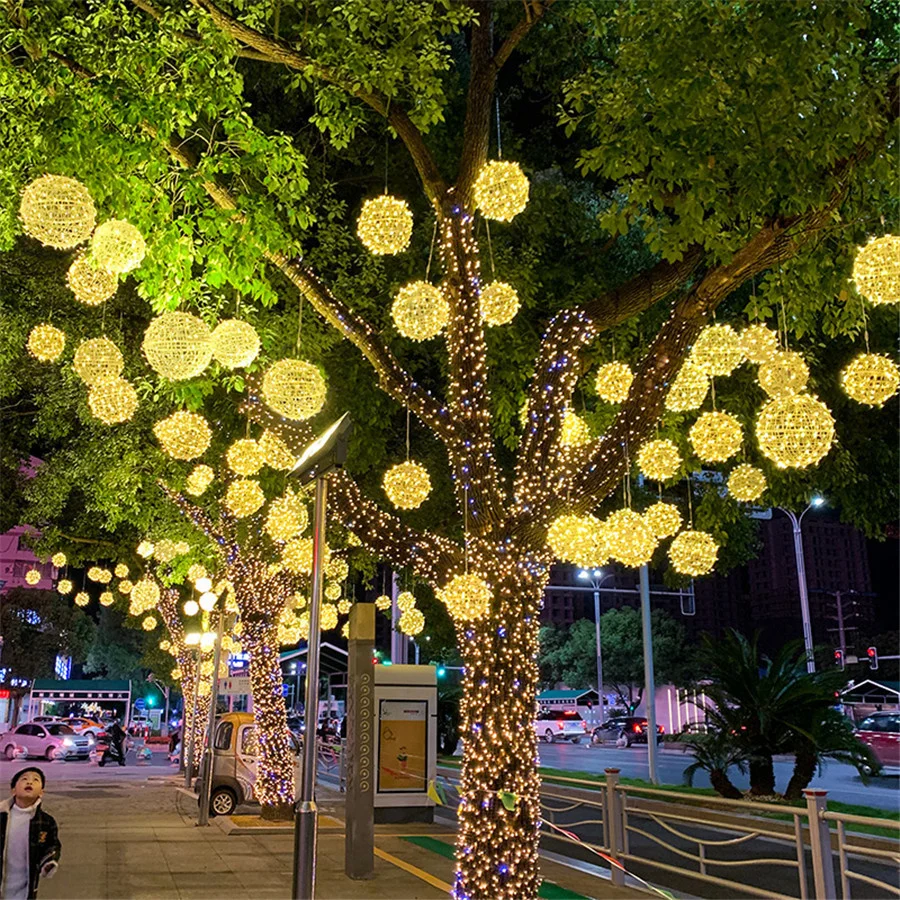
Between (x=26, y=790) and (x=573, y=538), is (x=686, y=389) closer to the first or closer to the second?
(x=573, y=538)

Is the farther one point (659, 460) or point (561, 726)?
point (561, 726)

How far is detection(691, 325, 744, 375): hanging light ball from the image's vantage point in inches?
322

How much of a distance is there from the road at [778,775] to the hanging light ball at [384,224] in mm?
12006

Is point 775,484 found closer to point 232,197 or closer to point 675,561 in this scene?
point 675,561

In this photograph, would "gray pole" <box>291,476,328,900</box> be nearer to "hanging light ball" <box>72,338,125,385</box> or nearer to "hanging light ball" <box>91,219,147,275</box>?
"hanging light ball" <box>91,219,147,275</box>

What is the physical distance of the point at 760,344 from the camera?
25.6 feet

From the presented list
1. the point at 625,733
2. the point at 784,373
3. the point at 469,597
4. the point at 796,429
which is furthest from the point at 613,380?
the point at 625,733

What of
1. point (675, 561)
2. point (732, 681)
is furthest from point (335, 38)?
point (732, 681)

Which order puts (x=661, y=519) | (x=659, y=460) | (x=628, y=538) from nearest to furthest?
(x=628, y=538) < (x=659, y=460) < (x=661, y=519)

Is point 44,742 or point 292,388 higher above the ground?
point 292,388

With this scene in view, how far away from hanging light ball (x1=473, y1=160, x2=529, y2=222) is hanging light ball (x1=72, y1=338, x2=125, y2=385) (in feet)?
11.7

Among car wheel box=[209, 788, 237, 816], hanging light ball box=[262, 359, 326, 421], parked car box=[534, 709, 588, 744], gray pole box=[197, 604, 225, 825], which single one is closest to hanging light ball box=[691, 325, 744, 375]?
hanging light ball box=[262, 359, 326, 421]

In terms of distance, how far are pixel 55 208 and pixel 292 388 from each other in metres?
2.28

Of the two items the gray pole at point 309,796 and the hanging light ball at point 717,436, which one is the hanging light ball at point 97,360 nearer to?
the gray pole at point 309,796
